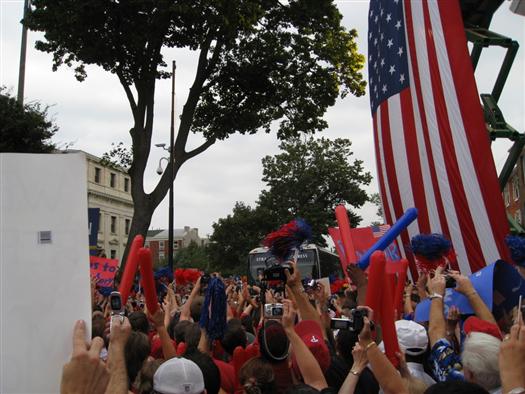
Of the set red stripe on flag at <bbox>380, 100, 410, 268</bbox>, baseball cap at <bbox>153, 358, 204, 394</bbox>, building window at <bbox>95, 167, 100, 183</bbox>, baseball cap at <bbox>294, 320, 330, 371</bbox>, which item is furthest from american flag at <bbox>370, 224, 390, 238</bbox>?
building window at <bbox>95, 167, 100, 183</bbox>

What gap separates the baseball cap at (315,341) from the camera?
3.37 metres

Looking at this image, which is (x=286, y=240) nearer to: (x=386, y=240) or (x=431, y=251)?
(x=386, y=240)

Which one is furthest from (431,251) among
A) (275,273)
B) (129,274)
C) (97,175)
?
(97,175)

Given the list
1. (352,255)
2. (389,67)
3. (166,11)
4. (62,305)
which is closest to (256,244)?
(166,11)

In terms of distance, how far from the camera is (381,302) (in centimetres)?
287

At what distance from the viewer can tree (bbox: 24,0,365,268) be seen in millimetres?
13852

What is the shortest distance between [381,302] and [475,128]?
512cm

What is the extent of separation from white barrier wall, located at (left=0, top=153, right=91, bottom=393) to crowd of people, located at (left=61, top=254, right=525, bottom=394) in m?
0.11

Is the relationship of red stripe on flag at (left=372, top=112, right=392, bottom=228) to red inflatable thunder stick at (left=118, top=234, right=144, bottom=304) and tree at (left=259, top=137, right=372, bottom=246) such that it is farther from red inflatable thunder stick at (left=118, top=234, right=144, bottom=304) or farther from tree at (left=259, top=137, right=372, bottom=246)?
tree at (left=259, top=137, right=372, bottom=246)

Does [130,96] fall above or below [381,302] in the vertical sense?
above

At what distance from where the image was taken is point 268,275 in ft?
12.3

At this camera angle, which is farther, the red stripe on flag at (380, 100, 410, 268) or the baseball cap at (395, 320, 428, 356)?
the red stripe on flag at (380, 100, 410, 268)

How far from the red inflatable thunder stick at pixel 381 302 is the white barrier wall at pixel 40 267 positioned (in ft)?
4.77

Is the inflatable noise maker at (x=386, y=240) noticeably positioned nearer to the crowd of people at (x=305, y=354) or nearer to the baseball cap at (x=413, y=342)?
the crowd of people at (x=305, y=354)
